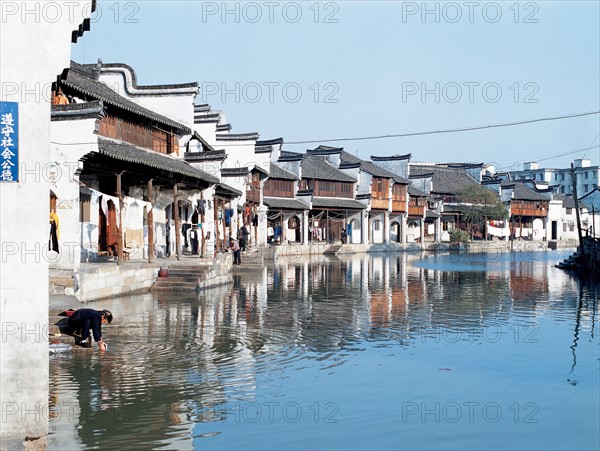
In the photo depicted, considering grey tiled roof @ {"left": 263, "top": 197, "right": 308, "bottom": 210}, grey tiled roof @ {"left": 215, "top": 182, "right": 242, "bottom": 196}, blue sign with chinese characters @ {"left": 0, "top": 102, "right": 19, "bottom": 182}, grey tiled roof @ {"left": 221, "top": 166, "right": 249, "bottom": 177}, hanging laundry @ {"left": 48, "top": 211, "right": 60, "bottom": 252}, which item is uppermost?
grey tiled roof @ {"left": 221, "top": 166, "right": 249, "bottom": 177}

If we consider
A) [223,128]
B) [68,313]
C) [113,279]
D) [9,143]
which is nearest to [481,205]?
[223,128]

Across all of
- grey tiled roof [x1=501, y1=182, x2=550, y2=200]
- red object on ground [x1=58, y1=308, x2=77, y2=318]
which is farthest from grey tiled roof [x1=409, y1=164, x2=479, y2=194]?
red object on ground [x1=58, y1=308, x2=77, y2=318]

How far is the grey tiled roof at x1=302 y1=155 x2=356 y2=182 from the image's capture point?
205 ft

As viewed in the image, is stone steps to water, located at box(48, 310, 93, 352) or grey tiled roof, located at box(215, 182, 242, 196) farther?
grey tiled roof, located at box(215, 182, 242, 196)

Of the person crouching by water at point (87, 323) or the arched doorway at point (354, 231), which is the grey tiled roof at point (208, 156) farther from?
the arched doorway at point (354, 231)

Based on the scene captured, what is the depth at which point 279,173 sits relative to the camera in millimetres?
58156

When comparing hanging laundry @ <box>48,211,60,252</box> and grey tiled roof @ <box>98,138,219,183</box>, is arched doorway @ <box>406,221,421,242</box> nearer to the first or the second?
grey tiled roof @ <box>98,138,219,183</box>

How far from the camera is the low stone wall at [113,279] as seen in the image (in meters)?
→ 18.9

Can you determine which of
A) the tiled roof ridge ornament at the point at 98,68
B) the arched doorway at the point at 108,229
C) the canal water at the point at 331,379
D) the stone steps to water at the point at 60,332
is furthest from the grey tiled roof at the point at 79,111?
the tiled roof ridge ornament at the point at 98,68

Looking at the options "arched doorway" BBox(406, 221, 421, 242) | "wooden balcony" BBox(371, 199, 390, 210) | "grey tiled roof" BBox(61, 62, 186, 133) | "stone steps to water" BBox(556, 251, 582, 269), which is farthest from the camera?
"arched doorway" BBox(406, 221, 421, 242)

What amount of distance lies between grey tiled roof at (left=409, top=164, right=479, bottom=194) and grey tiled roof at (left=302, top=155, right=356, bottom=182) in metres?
15.2

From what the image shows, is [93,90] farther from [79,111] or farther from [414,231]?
[414,231]

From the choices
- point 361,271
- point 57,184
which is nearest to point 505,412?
point 57,184

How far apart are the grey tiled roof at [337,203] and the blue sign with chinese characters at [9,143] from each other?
53.1m
